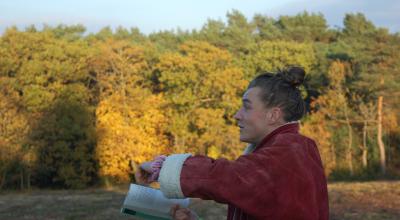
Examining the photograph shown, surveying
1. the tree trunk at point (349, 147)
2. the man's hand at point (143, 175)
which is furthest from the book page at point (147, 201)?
the tree trunk at point (349, 147)

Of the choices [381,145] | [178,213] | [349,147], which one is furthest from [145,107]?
[178,213]

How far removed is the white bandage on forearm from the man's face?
14.1 inches

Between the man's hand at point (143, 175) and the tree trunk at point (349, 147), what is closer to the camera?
the man's hand at point (143, 175)

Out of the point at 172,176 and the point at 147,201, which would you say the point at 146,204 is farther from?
the point at 172,176

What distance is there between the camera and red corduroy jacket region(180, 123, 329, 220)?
4.68ft

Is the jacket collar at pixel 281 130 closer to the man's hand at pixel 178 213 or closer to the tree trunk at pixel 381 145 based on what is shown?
the man's hand at pixel 178 213

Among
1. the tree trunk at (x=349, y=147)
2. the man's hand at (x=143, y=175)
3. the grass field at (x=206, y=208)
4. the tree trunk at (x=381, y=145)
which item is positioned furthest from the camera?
the tree trunk at (x=349, y=147)

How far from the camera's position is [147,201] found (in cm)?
196

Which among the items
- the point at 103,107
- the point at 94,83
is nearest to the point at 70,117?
the point at 103,107

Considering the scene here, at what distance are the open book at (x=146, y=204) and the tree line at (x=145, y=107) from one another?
29.9 m

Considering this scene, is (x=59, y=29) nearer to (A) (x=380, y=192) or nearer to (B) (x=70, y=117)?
(B) (x=70, y=117)

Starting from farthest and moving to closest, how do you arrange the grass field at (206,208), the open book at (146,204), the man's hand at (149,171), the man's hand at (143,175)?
the grass field at (206,208), the open book at (146,204), the man's hand at (143,175), the man's hand at (149,171)

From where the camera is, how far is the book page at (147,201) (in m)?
1.93

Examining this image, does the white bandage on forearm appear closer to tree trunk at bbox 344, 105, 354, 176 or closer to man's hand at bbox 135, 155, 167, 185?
man's hand at bbox 135, 155, 167, 185
